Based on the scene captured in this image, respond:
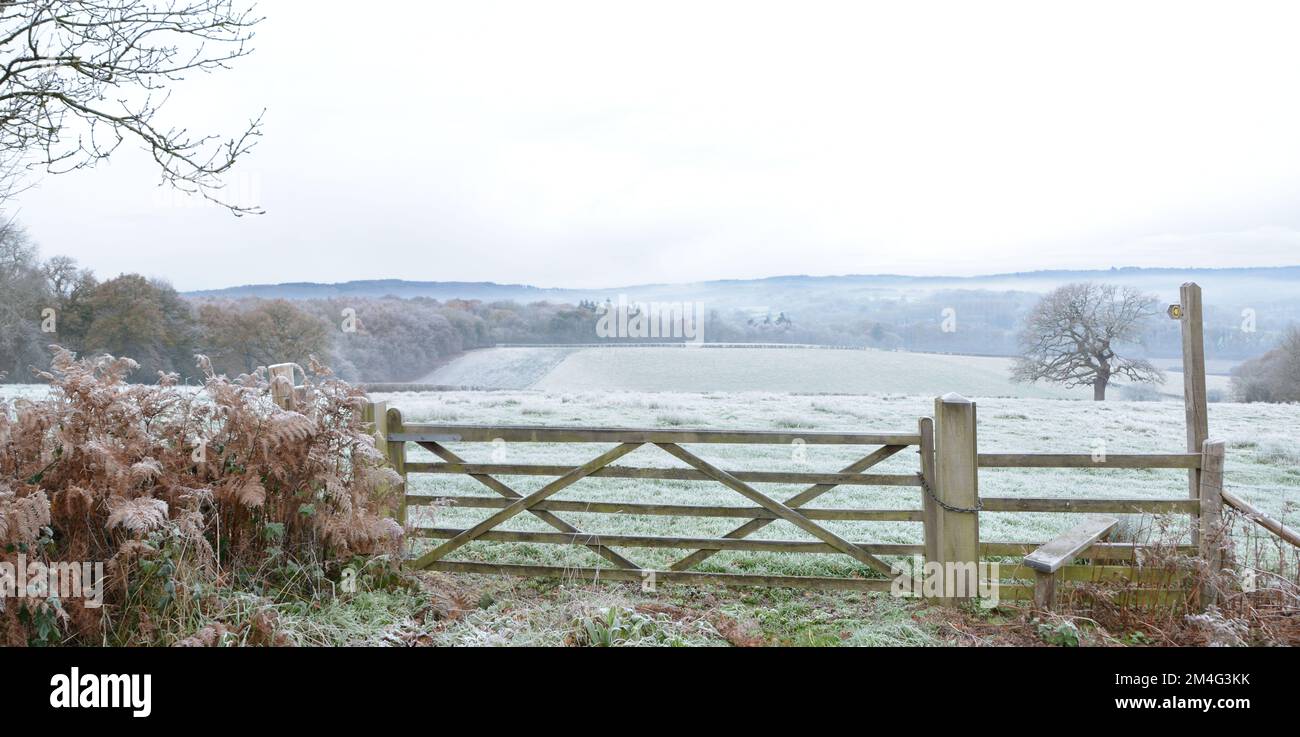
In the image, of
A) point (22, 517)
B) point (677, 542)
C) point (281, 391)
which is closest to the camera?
point (22, 517)

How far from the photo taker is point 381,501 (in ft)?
15.4

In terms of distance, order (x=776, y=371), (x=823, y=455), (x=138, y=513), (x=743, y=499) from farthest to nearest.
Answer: (x=776, y=371), (x=823, y=455), (x=743, y=499), (x=138, y=513)

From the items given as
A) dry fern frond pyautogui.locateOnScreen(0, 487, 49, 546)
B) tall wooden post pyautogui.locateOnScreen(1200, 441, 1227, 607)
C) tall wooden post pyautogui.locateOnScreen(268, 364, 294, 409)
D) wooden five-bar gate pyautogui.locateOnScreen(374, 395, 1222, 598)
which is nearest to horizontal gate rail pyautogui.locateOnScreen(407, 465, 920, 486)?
wooden five-bar gate pyautogui.locateOnScreen(374, 395, 1222, 598)

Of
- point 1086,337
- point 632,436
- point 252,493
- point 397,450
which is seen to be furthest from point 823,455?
point 252,493

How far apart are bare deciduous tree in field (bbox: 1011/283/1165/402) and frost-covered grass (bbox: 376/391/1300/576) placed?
62 cm

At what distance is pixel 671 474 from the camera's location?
5.40 m

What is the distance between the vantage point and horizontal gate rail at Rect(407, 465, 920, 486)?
504 cm

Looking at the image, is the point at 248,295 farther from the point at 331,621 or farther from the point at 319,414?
the point at 331,621

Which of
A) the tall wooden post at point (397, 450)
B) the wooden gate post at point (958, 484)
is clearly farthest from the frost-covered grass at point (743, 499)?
the wooden gate post at point (958, 484)

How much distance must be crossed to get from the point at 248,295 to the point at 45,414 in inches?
345

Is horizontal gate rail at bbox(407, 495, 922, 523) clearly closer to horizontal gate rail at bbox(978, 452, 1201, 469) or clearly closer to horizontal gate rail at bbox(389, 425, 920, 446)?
horizontal gate rail at bbox(389, 425, 920, 446)

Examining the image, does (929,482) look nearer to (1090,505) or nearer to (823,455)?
(1090,505)

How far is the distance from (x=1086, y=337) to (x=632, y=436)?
13.2m
